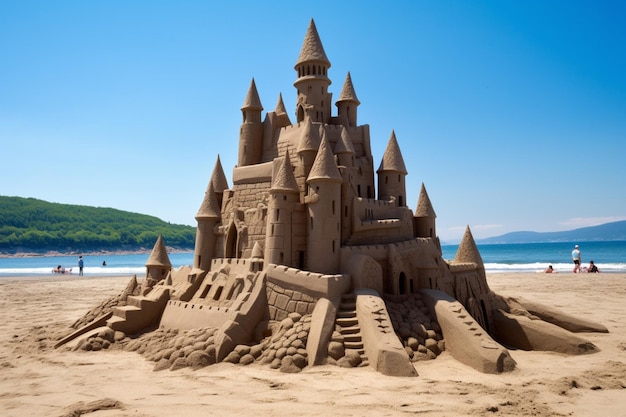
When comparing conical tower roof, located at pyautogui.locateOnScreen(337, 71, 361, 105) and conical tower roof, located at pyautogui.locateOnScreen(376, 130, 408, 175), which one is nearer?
conical tower roof, located at pyautogui.locateOnScreen(376, 130, 408, 175)

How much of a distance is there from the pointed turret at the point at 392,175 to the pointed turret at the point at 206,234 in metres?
6.74

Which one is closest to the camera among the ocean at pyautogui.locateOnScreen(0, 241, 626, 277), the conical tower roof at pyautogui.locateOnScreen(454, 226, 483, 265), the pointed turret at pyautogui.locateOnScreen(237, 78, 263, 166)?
the conical tower roof at pyautogui.locateOnScreen(454, 226, 483, 265)

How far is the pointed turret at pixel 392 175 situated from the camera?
701 inches

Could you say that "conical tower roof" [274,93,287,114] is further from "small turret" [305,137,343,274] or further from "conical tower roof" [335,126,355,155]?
"small turret" [305,137,343,274]

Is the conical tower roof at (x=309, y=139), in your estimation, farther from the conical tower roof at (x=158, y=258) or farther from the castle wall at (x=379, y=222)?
the conical tower roof at (x=158, y=258)

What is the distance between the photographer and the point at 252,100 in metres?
18.3

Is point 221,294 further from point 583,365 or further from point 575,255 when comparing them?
point 575,255

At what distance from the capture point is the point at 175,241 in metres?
126

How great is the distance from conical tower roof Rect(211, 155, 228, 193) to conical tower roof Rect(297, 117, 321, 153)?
15.2ft

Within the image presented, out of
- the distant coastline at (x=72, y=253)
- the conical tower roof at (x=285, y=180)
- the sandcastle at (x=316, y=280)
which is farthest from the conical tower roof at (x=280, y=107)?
the distant coastline at (x=72, y=253)

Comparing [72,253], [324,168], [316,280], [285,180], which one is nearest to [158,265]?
[285,180]

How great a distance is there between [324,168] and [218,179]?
6.39m

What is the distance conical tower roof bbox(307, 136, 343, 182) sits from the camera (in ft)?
45.3

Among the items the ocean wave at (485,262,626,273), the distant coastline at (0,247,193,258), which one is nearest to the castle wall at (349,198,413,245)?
the ocean wave at (485,262,626,273)
